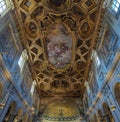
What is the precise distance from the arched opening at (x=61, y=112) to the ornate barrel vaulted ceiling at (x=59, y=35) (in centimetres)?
446

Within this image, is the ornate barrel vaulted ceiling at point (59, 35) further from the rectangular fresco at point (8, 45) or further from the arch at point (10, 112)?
the arch at point (10, 112)

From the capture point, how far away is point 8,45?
1118 cm

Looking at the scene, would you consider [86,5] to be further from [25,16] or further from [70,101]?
[70,101]

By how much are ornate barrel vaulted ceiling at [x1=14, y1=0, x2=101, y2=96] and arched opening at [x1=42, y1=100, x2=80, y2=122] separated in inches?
176

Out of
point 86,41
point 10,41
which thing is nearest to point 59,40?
point 86,41

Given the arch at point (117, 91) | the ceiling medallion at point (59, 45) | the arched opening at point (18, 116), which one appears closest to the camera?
the arch at point (117, 91)

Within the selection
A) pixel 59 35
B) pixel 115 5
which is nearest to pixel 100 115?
pixel 59 35

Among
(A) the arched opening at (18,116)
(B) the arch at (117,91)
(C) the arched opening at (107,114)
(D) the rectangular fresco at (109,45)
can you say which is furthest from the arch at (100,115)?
(A) the arched opening at (18,116)

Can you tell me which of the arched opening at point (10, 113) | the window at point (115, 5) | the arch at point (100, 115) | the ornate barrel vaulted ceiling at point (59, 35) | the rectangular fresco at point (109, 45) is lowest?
the arched opening at point (10, 113)

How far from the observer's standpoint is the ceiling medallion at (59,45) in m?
15.0

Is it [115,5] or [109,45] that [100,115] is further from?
[115,5]

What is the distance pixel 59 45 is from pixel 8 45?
21.7 feet

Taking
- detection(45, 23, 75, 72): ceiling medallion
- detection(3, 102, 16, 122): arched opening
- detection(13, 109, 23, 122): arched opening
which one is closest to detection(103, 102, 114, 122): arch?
detection(45, 23, 75, 72): ceiling medallion

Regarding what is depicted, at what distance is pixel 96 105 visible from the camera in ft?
45.1
